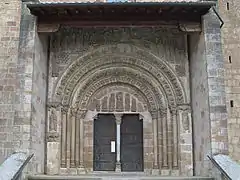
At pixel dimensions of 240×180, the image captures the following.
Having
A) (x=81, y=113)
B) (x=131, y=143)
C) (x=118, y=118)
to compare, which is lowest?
(x=131, y=143)

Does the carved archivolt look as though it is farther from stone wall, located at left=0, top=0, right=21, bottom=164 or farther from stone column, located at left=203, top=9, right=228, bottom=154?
stone column, located at left=203, top=9, right=228, bottom=154

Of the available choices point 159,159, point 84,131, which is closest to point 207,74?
point 159,159

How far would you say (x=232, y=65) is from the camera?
1115 cm

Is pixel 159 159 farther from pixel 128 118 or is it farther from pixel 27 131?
pixel 27 131

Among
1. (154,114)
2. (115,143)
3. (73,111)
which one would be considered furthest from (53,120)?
(154,114)

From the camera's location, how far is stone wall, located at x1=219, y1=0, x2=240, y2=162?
10.7 metres

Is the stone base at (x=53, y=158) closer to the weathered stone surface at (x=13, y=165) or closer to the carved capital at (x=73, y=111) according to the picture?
the carved capital at (x=73, y=111)

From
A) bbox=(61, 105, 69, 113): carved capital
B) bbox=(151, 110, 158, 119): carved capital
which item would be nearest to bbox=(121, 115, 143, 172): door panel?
bbox=(151, 110, 158, 119): carved capital

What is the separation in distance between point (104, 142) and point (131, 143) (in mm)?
743

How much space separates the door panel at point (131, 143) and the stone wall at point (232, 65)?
2559 millimetres

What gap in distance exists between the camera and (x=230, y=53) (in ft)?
36.8

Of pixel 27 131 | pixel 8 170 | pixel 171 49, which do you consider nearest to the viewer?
pixel 8 170

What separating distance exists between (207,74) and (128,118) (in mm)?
2868

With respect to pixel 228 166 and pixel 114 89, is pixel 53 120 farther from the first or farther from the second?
pixel 228 166
